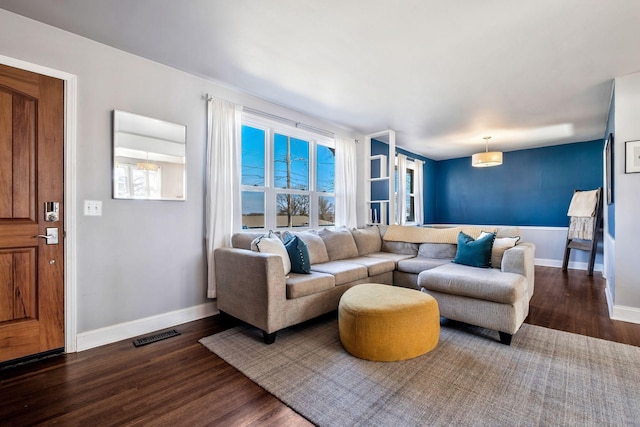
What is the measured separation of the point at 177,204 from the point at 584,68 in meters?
4.01

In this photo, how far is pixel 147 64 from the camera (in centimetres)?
259

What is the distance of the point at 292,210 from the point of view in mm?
3941

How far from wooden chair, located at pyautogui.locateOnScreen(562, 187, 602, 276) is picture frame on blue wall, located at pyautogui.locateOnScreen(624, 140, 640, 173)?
8.03ft

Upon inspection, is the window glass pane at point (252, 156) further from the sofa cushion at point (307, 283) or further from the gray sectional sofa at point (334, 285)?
the sofa cushion at point (307, 283)

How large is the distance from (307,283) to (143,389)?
4.29 ft

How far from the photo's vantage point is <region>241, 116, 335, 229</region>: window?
346cm

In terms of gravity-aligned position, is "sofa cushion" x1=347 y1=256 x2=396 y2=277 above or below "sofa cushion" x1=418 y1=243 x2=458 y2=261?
below

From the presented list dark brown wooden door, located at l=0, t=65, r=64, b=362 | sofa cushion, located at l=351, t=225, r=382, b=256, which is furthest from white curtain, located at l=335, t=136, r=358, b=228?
dark brown wooden door, located at l=0, t=65, r=64, b=362

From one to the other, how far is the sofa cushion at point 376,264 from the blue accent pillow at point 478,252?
0.76 metres

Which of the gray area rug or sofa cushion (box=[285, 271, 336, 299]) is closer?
the gray area rug

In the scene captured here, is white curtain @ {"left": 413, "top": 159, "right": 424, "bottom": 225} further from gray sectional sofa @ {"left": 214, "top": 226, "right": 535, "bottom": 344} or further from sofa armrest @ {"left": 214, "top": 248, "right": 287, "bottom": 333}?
sofa armrest @ {"left": 214, "top": 248, "right": 287, "bottom": 333}

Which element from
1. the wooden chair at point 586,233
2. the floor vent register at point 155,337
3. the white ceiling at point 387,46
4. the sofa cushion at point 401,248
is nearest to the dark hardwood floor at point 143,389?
the floor vent register at point 155,337

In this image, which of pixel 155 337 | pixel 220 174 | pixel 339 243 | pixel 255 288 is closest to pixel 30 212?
pixel 155 337

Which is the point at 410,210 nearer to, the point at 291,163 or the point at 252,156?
the point at 291,163
